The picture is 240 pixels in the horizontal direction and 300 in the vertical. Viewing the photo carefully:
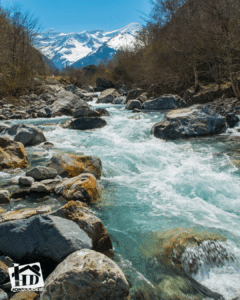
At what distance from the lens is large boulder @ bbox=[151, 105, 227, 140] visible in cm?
838

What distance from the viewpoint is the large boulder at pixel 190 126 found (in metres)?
8.38

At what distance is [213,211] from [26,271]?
3.07 metres

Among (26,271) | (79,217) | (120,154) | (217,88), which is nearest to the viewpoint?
(26,271)

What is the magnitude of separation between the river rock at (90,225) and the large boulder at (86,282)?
0.72 m

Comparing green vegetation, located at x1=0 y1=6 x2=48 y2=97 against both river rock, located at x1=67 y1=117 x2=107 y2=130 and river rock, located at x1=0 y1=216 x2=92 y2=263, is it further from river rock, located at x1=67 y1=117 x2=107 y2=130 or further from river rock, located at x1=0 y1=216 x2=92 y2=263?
river rock, located at x1=0 y1=216 x2=92 y2=263

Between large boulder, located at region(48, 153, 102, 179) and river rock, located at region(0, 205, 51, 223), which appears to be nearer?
river rock, located at region(0, 205, 51, 223)

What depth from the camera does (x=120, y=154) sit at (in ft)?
22.7

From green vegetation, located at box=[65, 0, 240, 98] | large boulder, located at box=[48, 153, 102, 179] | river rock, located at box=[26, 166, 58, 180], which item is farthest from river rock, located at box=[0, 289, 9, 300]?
green vegetation, located at box=[65, 0, 240, 98]

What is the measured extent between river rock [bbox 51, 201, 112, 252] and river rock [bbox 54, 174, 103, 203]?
956 millimetres

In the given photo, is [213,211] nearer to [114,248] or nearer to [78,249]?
[114,248]

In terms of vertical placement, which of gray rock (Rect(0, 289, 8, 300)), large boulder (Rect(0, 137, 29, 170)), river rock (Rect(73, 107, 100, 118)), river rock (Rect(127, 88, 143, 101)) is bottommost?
gray rock (Rect(0, 289, 8, 300))

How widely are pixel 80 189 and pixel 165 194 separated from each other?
1.76 meters

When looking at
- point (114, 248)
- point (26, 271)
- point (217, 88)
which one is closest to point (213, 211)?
point (114, 248)

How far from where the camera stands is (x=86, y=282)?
1795 millimetres
